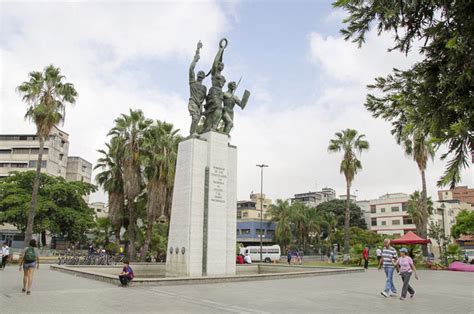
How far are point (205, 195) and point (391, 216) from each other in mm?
61455

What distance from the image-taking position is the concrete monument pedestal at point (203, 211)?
58.0ft

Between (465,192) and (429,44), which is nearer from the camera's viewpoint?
(429,44)

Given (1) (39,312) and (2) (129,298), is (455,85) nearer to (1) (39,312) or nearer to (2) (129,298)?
(1) (39,312)

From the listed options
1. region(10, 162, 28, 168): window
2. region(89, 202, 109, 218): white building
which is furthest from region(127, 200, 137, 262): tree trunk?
region(89, 202, 109, 218): white building

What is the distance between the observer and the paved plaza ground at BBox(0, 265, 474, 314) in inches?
350

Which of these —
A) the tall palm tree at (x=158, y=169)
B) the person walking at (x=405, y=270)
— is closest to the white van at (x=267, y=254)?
the tall palm tree at (x=158, y=169)

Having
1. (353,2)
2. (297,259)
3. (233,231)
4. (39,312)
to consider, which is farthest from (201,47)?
(297,259)

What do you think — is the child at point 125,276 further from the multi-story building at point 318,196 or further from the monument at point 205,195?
the multi-story building at point 318,196

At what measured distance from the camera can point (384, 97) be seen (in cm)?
520

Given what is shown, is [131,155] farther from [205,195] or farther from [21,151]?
[21,151]

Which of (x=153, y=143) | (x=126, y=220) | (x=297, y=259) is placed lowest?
(x=297, y=259)

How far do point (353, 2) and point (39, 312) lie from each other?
805cm

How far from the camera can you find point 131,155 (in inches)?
1121

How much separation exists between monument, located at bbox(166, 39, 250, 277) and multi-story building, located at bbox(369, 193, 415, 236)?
57210 mm
